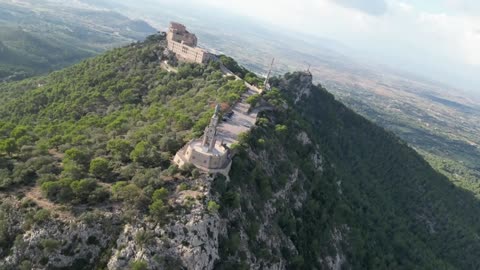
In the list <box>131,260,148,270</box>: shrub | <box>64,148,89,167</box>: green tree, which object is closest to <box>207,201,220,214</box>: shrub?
<box>131,260,148,270</box>: shrub

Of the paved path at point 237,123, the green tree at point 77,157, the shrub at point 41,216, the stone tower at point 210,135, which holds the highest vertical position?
the stone tower at point 210,135

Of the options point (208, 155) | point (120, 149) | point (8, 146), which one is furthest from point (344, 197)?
point (8, 146)

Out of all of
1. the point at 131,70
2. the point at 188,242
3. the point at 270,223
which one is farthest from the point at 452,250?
the point at 131,70

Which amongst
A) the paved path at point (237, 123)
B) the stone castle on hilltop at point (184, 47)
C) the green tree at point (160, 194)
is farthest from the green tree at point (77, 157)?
the stone castle on hilltop at point (184, 47)

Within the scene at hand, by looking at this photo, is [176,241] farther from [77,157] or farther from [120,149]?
[77,157]

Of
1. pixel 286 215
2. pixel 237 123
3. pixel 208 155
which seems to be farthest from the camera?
pixel 237 123

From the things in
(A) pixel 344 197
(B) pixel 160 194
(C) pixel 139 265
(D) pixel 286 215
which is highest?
(B) pixel 160 194

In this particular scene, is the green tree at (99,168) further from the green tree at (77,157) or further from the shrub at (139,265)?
the shrub at (139,265)
